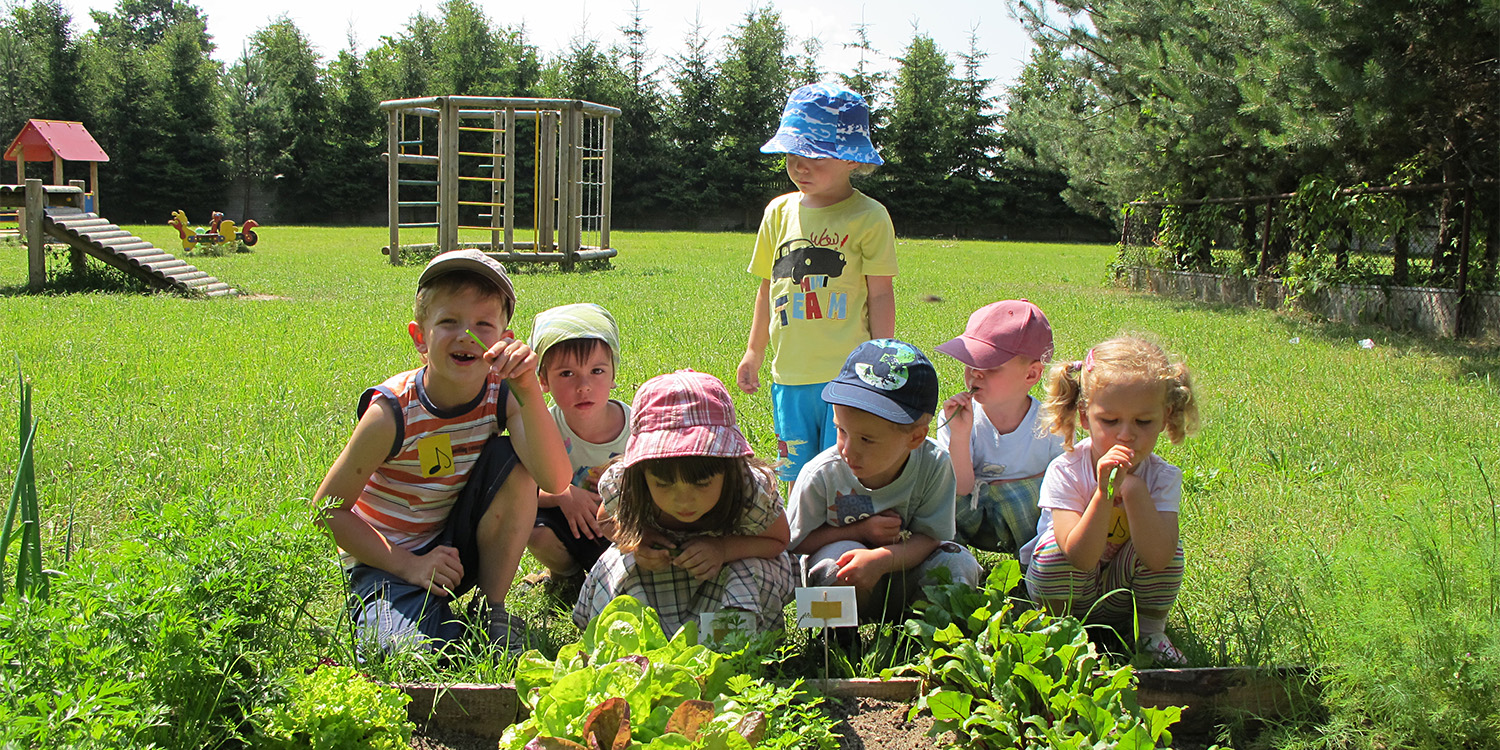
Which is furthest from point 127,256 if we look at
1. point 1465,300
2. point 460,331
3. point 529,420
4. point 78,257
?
point 1465,300

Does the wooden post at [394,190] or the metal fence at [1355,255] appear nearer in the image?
the metal fence at [1355,255]

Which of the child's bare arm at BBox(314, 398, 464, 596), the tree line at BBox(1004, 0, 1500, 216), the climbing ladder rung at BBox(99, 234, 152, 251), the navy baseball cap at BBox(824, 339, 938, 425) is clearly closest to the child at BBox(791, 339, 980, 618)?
the navy baseball cap at BBox(824, 339, 938, 425)

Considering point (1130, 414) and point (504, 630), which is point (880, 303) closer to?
point (1130, 414)

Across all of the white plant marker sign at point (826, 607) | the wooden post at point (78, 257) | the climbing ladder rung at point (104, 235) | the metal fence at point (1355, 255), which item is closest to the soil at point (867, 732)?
the white plant marker sign at point (826, 607)

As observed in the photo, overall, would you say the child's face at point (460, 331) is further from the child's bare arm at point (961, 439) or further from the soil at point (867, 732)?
the child's bare arm at point (961, 439)

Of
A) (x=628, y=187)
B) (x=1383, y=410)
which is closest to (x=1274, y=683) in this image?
(x=1383, y=410)

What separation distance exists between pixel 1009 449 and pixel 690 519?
115 centimetres

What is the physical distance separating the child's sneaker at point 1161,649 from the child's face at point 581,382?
1659 mm

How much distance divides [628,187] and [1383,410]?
35536mm

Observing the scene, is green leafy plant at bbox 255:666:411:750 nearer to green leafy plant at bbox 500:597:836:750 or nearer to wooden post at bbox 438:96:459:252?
green leafy plant at bbox 500:597:836:750

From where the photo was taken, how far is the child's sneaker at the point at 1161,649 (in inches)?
94.3

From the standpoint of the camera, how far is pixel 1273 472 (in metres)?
4.18

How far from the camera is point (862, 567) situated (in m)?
2.52

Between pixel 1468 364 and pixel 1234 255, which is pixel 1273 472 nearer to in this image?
pixel 1468 364
